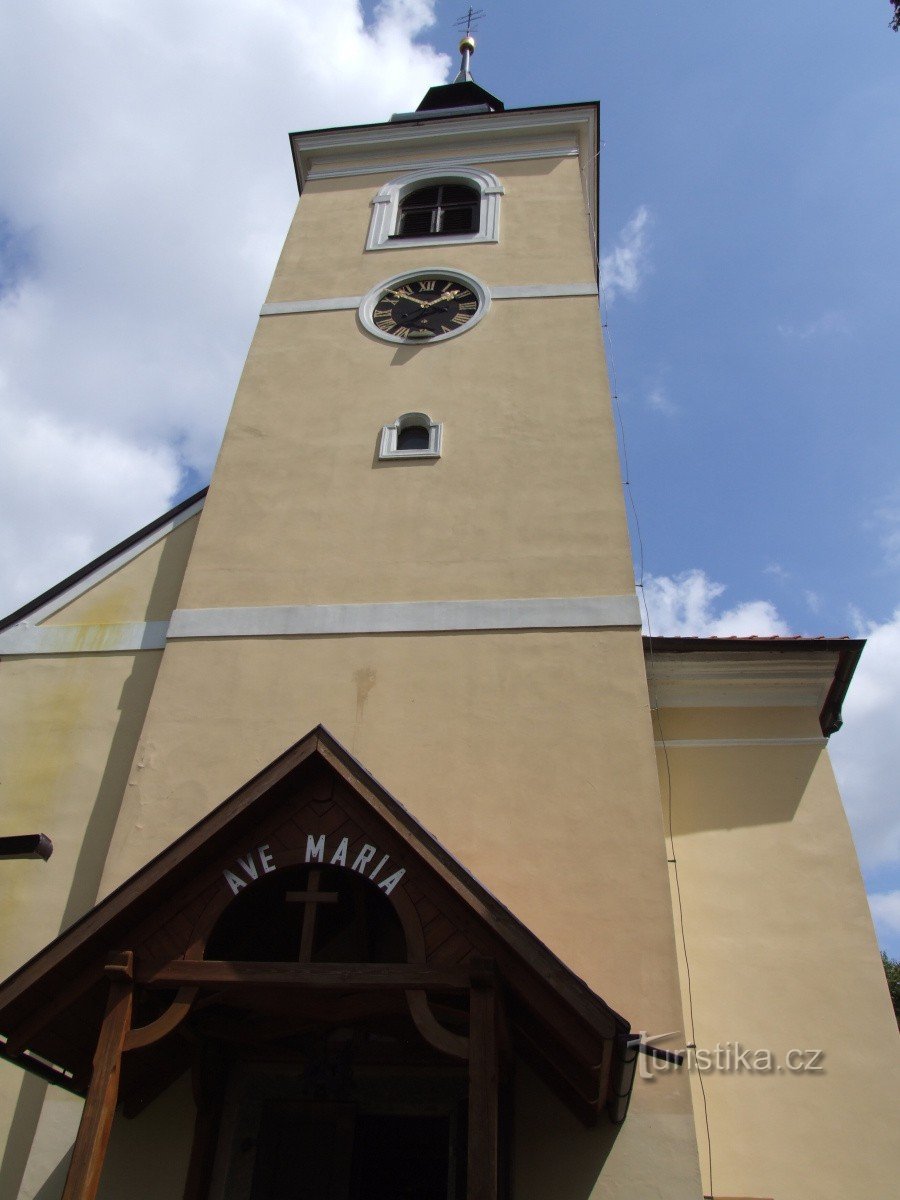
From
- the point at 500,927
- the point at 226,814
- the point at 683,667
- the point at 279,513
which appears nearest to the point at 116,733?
the point at 279,513

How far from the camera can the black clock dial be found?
1160 cm

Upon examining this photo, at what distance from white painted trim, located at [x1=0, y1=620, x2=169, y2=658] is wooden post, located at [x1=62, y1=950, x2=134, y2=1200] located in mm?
4250

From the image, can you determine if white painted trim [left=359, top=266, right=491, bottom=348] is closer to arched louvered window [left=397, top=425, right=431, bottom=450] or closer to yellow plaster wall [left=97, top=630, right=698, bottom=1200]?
arched louvered window [left=397, top=425, right=431, bottom=450]

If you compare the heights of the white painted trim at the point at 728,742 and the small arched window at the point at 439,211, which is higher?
the small arched window at the point at 439,211

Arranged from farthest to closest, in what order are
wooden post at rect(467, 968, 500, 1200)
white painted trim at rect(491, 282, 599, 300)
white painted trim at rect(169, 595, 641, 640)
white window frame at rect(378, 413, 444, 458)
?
white painted trim at rect(491, 282, 599, 300) < white window frame at rect(378, 413, 444, 458) < white painted trim at rect(169, 595, 641, 640) < wooden post at rect(467, 968, 500, 1200)

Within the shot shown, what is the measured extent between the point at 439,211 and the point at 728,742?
9.00m

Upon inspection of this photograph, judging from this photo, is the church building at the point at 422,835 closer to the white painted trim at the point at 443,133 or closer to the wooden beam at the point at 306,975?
the wooden beam at the point at 306,975

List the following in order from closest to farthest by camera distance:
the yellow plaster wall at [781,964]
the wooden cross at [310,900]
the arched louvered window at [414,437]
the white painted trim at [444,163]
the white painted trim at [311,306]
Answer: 1. the wooden cross at [310,900]
2. the yellow plaster wall at [781,964]
3. the arched louvered window at [414,437]
4. the white painted trim at [311,306]
5. the white painted trim at [444,163]

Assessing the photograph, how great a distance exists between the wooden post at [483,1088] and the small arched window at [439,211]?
35.0 feet

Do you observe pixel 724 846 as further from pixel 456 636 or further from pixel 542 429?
pixel 542 429

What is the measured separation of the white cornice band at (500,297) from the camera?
11797 mm

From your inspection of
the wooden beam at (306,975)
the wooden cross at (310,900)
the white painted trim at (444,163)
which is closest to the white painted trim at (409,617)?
the wooden cross at (310,900)

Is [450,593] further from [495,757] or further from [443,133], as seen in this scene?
[443,133]

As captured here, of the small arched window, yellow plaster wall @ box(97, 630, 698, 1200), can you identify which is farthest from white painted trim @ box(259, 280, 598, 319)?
yellow plaster wall @ box(97, 630, 698, 1200)
